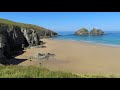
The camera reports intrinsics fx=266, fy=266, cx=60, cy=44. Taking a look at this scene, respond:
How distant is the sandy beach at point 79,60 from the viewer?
14.1 m

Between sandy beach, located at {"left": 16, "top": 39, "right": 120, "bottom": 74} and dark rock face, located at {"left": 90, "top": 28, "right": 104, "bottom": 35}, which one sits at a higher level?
dark rock face, located at {"left": 90, "top": 28, "right": 104, "bottom": 35}

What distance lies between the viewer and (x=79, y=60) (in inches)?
675

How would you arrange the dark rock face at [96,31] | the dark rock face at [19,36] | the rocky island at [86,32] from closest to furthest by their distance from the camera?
the dark rock face at [19,36]
the rocky island at [86,32]
the dark rock face at [96,31]

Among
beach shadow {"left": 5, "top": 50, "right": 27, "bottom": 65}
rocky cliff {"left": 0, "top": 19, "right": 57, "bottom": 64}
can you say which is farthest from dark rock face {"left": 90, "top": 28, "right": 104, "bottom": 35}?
beach shadow {"left": 5, "top": 50, "right": 27, "bottom": 65}

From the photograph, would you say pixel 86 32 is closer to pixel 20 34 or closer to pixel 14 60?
pixel 20 34

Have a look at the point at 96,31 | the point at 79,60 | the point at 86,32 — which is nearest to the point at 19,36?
the point at 79,60

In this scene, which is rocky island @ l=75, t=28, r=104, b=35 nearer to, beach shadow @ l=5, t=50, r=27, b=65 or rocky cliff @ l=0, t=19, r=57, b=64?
rocky cliff @ l=0, t=19, r=57, b=64

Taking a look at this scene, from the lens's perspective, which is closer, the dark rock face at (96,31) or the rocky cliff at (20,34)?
the rocky cliff at (20,34)

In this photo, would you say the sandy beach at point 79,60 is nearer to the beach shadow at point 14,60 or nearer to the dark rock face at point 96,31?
the beach shadow at point 14,60

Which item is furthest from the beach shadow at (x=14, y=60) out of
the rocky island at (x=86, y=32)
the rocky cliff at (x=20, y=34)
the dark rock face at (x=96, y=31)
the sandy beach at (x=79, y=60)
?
the dark rock face at (x=96, y=31)

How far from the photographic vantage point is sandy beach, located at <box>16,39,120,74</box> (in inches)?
555
